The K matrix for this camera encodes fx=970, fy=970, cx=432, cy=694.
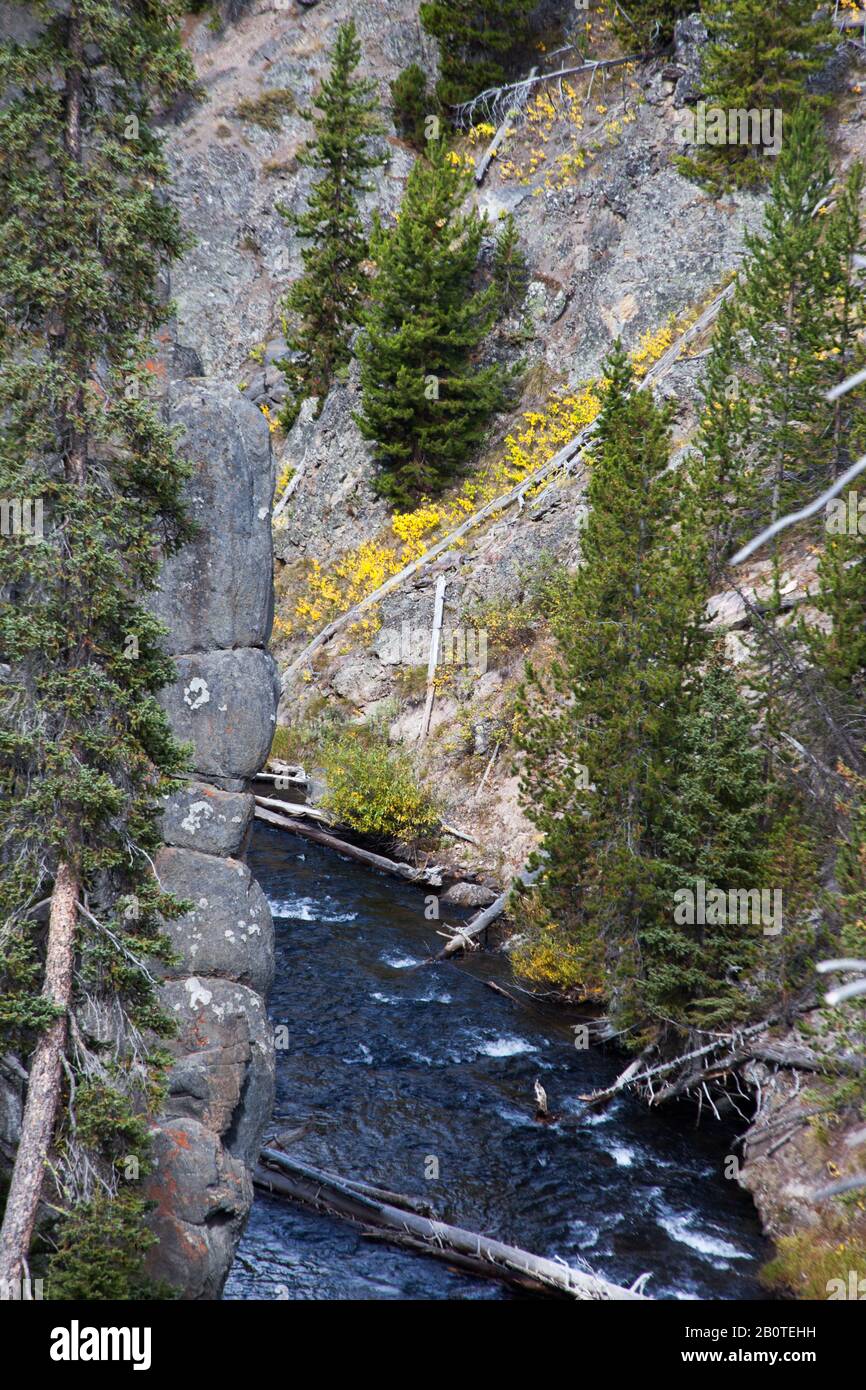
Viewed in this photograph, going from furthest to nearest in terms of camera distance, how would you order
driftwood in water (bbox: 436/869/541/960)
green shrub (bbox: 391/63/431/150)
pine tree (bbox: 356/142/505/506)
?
green shrub (bbox: 391/63/431/150)
pine tree (bbox: 356/142/505/506)
driftwood in water (bbox: 436/869/541/960)

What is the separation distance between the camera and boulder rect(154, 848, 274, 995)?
14.4 meters

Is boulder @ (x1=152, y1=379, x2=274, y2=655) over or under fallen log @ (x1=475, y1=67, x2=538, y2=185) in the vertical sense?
under

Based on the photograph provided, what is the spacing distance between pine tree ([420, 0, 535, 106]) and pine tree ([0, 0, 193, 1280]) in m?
44.7

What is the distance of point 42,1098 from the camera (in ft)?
34.1

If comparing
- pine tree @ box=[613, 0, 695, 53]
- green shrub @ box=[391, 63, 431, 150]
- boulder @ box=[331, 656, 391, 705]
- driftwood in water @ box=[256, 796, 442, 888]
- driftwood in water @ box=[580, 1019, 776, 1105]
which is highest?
green shrub @ box=[391, 63, 431, 150]

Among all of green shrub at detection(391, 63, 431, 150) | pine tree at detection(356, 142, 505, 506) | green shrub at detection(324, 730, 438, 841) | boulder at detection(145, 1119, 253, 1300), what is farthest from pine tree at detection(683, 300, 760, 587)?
green shrub at detection(391, 63, 431, 150)

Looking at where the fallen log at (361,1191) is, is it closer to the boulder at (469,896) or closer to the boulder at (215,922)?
the boulder at (215,922)

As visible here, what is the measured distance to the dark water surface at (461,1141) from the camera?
14445 millimetres

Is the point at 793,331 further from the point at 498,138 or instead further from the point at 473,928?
the point at 498,138

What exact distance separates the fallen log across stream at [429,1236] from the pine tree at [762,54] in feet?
121

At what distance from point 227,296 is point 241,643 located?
47.8 meters
